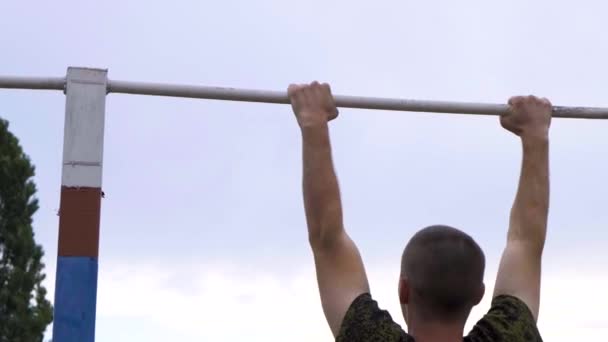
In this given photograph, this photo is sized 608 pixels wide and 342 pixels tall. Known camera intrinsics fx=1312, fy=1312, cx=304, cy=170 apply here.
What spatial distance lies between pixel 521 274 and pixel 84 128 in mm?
2637

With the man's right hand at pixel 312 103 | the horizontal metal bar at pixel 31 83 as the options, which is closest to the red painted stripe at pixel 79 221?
the horizontal metal bar at pixel 31 83

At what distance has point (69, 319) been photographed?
6410 millimetres

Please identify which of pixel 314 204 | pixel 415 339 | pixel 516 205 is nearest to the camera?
pixel 415 339

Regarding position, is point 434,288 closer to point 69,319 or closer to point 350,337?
point 350,337

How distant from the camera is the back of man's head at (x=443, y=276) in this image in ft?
14.9

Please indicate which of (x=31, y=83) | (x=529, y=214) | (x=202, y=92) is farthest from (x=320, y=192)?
(x=31, y=83)

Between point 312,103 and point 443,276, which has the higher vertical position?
point 312,103

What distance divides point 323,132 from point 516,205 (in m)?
0.85

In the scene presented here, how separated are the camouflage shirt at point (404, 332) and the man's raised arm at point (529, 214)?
0.17 meters

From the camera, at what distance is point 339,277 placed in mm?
4805

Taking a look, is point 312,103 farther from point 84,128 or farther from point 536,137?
point 84,128

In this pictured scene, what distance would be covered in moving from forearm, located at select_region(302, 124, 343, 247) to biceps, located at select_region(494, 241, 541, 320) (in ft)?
2.18

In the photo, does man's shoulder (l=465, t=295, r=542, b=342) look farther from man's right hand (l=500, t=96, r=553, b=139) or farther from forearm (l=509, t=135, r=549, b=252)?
man's right hand (l=500, t=96, r=553, b=139)

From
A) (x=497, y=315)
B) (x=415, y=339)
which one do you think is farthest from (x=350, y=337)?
(x=497, y=315)
